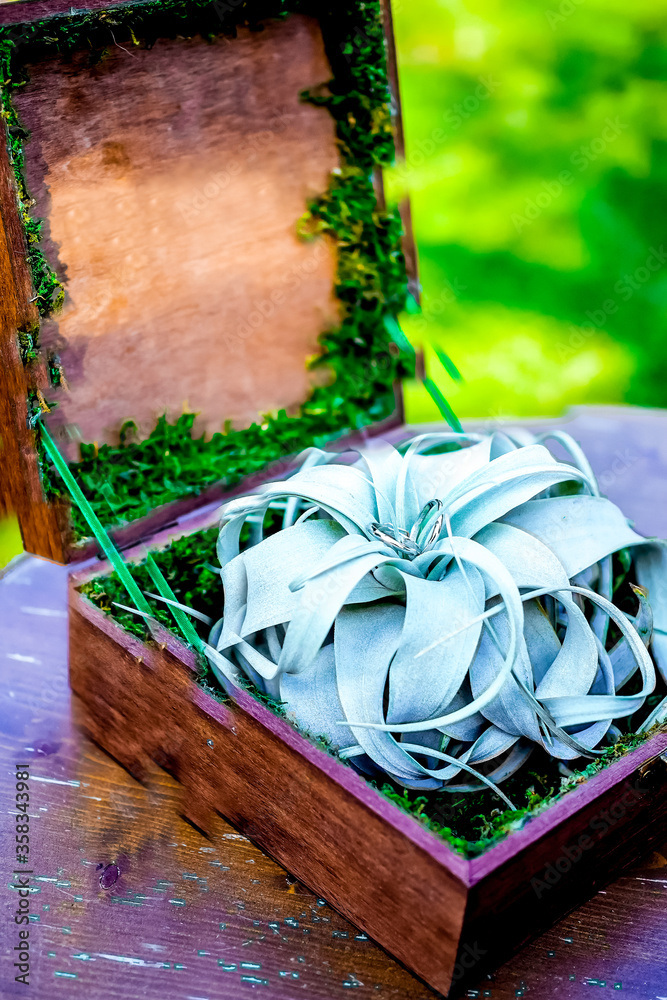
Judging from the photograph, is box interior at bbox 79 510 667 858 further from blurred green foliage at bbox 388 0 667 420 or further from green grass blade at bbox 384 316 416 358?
blurred green foliage at bbox 388 0 667 420

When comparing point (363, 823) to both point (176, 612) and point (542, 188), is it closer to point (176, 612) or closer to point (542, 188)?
point (176, 612)

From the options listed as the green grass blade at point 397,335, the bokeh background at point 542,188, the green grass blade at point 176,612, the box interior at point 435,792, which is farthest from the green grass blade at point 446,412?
the bokeh background at point 542,188

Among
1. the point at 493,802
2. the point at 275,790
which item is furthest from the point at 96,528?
the point at 493,802

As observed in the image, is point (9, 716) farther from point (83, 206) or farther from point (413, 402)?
point (413, 402)

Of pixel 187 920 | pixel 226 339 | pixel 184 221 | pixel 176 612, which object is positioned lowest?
pixel 187 920

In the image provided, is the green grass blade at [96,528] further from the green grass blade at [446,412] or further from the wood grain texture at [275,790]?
the green grass blade at [446,412]

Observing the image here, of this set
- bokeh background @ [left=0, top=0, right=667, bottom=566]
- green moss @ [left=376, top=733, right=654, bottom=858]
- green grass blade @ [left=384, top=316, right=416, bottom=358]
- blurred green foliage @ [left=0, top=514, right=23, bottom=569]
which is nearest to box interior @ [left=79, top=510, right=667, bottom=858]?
green moss @ [left=376, top=733, right=654, bottom=858]
